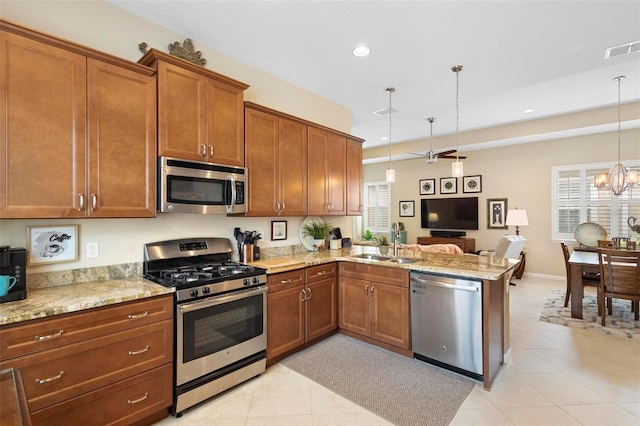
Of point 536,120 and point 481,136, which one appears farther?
point 481,136

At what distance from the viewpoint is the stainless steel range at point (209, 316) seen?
2.12 meters

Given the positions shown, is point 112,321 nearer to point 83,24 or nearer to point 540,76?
point 83,24

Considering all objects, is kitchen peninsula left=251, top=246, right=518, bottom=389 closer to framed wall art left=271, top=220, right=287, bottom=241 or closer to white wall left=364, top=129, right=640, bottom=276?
framed wall art left=271, top=220, right=287, bottom=241

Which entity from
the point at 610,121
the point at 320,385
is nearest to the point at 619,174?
the point at 610,121

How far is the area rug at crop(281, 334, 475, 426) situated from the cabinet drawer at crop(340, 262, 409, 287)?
0.75 meters

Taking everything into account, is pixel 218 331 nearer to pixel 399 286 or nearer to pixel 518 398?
pixel 399 286

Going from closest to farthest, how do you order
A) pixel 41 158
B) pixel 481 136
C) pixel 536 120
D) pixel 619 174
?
pixel 41 158, pixel 619 174, pixel 536 120, pixel 481 136

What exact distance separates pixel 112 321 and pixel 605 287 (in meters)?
5.22

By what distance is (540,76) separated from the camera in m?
3.42

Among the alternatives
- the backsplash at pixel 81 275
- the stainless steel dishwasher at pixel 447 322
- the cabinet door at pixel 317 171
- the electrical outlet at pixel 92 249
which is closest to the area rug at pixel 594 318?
the stainless steel dishwasher at pixel 447 322

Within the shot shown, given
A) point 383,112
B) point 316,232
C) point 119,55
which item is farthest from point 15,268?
point 383,112

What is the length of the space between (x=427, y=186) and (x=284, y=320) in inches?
252

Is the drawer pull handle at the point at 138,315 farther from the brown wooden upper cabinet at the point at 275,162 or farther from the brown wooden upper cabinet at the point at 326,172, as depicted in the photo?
the brown wooden upper cabinet at the point at 326,172

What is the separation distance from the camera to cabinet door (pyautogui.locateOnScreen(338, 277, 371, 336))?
323 cm
